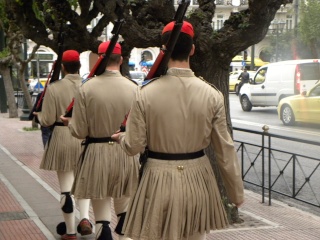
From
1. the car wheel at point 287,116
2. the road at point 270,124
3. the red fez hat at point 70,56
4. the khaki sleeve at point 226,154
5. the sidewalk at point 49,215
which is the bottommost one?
the road at point 270,124

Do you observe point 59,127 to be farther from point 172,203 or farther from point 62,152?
point 172,203

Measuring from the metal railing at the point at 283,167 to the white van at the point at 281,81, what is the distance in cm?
1541

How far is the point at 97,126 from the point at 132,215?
151cm

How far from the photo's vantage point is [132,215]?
4.10m

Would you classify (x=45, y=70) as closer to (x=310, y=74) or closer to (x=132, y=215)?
(x=310, y=74)

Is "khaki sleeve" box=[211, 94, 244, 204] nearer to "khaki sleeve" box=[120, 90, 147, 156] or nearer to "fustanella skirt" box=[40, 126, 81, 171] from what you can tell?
"khaki sleeve" box=[120, 90, 147, 156]

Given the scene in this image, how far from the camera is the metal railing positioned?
820 cm

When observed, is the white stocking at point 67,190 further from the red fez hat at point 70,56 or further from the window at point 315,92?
the window at point 315,92

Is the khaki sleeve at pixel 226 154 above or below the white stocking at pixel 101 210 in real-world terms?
above

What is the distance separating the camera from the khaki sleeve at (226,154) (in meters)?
4.04

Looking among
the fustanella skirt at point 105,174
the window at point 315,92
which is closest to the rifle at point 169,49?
the fustanella skirt at point 105,174

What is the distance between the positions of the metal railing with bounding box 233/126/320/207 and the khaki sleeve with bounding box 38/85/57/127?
292 centimetres

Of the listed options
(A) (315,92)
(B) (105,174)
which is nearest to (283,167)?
(B) (105,174)

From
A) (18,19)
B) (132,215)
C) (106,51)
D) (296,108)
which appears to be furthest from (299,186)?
(296,108)
